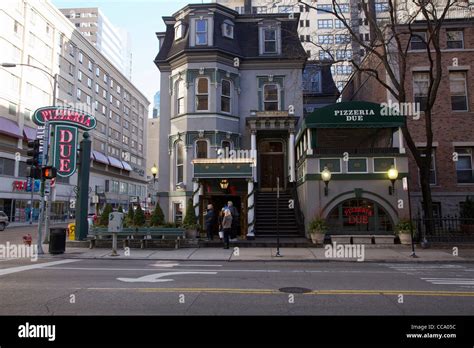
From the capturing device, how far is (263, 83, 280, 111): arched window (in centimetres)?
2356

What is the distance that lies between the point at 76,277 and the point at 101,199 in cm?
5278

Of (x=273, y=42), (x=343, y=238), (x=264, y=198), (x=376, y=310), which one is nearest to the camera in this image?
(x=376, y=310)

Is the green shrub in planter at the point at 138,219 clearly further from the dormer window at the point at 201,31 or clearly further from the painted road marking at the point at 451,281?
the painted road marking at the point at 451,281

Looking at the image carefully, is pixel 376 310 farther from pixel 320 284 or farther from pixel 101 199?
pixel 101 199

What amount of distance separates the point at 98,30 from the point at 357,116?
4137 inches

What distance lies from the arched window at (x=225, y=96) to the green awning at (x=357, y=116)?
277 inches

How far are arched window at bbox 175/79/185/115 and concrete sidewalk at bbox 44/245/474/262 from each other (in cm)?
1006

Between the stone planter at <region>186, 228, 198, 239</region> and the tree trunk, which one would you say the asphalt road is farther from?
the tree trunk

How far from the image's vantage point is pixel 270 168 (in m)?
23.4

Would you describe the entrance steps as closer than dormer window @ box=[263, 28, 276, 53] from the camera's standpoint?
Yes

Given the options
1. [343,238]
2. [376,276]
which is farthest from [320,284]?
[343,238]

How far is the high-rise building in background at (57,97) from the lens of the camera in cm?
3988

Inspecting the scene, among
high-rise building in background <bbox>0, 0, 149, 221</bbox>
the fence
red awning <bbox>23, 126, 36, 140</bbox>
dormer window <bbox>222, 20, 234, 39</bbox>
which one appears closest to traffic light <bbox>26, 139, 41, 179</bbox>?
high-rise building in background <bbox>0, 0, 149, 221</bbox>

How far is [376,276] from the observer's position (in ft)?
32.3
